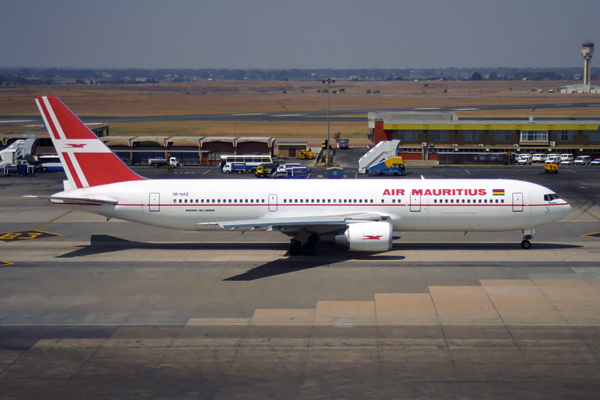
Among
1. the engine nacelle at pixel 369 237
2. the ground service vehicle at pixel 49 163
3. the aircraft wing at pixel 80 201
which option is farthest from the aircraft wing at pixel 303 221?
the ground service vehicle at pixel 49 163

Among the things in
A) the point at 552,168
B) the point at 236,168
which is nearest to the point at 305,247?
the point at 236,168

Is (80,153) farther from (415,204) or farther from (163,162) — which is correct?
(163,162)

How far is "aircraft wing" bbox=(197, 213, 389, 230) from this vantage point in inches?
1368

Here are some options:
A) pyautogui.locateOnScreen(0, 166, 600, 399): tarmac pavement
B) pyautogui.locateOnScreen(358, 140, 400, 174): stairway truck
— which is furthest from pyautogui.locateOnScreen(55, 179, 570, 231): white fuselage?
pyautogui.locateOnScreen(358, 140, 400, 174): stairway truck

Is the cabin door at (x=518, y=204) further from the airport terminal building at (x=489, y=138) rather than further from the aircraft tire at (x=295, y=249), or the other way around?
the airport terminal building at (x=489, y=138)

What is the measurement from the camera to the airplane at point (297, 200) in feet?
125

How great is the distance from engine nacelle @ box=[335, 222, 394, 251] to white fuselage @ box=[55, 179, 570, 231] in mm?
2681

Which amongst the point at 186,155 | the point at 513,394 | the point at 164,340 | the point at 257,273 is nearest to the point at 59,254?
the point at 257,273

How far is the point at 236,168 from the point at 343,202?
5037 centimetres

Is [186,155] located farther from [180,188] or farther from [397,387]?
[397,387]

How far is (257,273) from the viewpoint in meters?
34.2

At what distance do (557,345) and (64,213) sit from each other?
44.6 m

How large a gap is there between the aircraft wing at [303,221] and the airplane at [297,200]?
94 mm

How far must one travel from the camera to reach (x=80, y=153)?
39750mm
